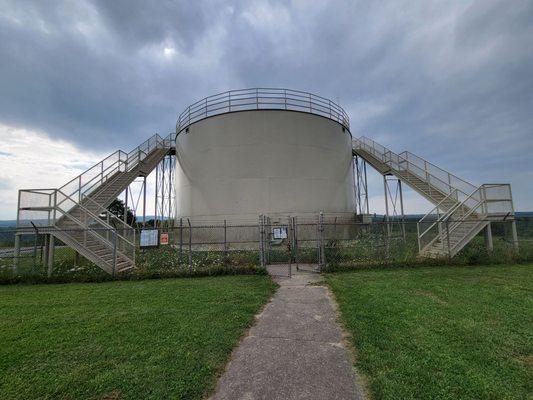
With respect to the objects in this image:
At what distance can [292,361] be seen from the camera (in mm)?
4281

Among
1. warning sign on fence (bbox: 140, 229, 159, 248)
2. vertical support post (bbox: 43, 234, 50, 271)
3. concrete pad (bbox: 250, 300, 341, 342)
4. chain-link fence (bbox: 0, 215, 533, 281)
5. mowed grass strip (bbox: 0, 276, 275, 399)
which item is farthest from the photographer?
warning sign on fence (bbox: 140, 229, 159, 248)

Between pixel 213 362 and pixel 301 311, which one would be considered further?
pixel 301 311

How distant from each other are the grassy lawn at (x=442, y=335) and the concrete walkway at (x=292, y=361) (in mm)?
324

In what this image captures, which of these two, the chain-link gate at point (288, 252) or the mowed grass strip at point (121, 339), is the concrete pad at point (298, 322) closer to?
the mowed grass strip at point (121, 339)

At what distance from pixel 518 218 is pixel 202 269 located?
47.7 ft

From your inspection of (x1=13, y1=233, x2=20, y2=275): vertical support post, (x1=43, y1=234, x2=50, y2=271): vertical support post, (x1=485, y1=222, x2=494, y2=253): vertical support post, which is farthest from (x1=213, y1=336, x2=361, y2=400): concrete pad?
(x1=485, y1=222, x2=494, y2=253): vertical support post

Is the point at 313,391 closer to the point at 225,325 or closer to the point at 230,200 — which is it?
the point at 225,325

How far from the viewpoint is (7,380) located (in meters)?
3.79

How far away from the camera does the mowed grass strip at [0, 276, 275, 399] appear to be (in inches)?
143

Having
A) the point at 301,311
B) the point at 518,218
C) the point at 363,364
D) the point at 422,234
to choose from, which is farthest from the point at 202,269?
the point at 518,218

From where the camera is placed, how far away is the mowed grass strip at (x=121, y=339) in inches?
143

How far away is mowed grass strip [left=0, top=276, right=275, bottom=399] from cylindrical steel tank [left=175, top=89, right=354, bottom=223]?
9320mm

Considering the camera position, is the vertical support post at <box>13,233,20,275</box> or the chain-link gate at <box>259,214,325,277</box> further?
the chain-link gate at <box>259,214,325,277</box>

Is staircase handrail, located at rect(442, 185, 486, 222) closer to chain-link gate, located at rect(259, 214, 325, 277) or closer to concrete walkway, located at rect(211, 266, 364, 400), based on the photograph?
chain-link gate, located at rect(259, 214, 325, 277)
